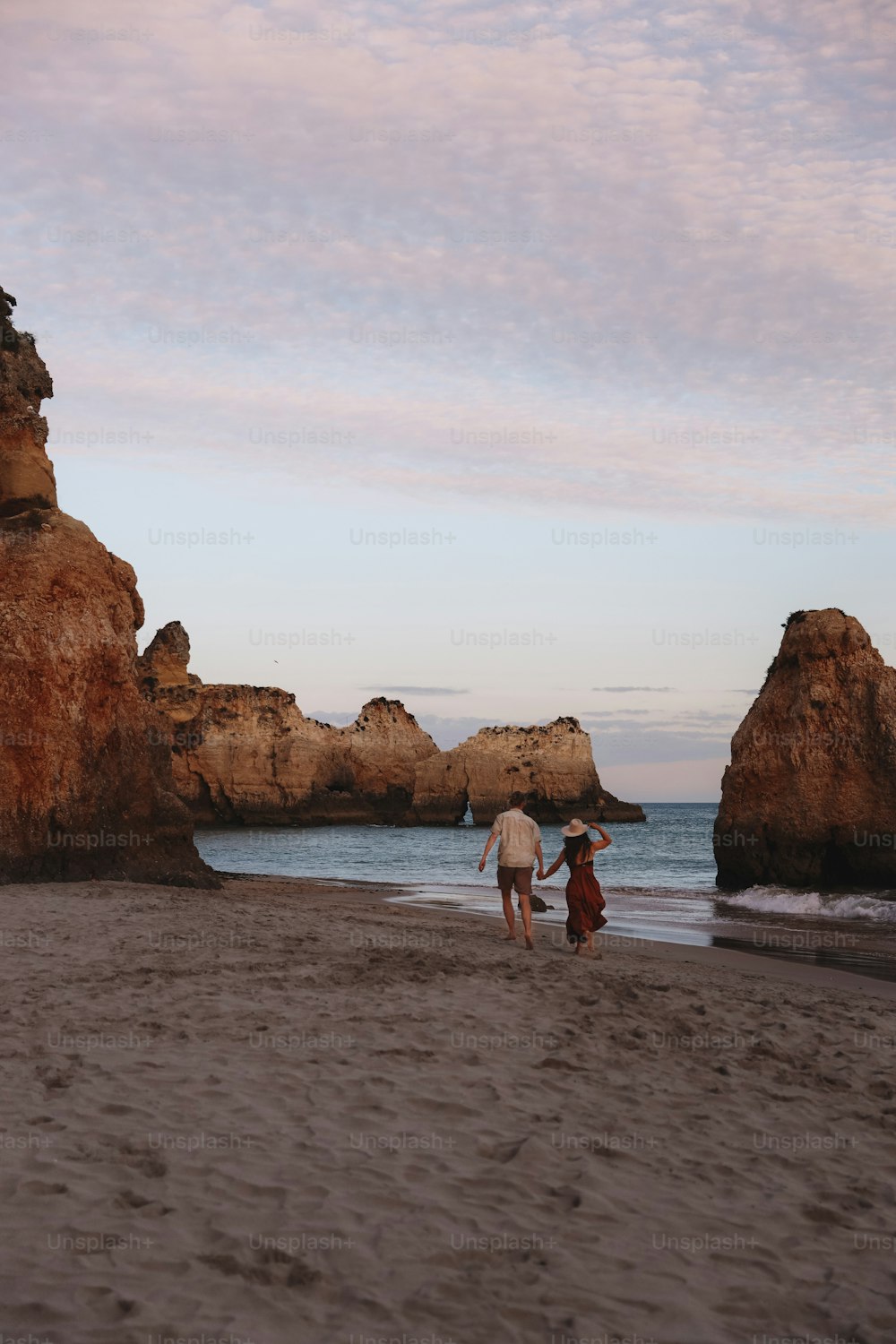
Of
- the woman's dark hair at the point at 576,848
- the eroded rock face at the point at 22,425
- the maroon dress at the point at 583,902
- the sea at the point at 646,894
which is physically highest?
the eroded rock face at the point at 22,425

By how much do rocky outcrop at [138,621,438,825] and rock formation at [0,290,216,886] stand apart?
54539 millimetres

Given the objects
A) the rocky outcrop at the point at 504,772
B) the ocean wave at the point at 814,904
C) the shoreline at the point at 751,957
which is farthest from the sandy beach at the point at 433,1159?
the rocky outcrop at the point at 504,772

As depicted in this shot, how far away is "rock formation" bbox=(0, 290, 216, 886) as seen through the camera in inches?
722

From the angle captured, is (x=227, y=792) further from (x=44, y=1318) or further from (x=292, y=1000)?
(x=44, y=1318)

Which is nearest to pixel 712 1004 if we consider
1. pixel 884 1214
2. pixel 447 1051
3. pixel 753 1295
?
pixel 447 1051

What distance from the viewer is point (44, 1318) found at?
377cm

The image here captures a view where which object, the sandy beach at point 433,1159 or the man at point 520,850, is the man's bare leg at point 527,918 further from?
the sandy beach at point 433,1159

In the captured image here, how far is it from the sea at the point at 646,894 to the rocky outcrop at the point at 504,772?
19.8 metres

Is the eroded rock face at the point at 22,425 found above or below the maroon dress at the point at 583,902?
above

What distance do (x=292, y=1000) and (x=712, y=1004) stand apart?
381 cm

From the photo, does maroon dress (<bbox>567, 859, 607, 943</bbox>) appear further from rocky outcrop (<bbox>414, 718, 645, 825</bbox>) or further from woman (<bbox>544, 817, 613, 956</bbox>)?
rocky outcrop (<bbox>414, 718, 645, 825</bbox>)

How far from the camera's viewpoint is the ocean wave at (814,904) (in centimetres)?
2323

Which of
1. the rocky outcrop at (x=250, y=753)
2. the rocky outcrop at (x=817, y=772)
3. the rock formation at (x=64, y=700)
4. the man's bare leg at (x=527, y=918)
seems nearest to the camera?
the man's bare leg at (x=527, y=918)

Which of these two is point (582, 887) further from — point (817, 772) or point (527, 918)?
point (817, 772)
